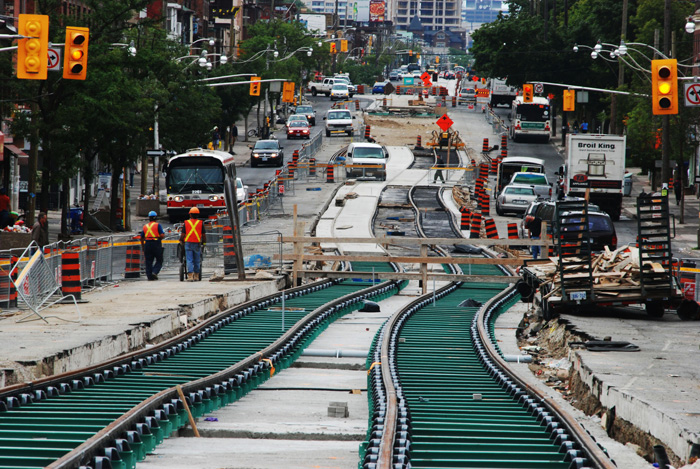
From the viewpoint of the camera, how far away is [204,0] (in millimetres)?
115188

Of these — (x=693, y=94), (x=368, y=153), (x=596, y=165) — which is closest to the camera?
(x=693, y=94)

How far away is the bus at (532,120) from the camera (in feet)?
273

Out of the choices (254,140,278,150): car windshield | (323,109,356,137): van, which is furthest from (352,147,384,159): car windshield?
(323,109,356,137): van

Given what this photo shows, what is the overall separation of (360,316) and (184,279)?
5688 millimetres

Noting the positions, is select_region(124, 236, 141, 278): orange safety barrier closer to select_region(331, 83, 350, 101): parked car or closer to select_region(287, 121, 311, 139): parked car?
select_region(287, 121, 311, 139): parked car

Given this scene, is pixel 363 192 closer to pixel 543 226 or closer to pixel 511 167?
pixel 511 167

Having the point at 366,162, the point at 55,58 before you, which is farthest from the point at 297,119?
the point at 55,58

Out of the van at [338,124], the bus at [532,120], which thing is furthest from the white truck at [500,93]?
the bus at [532,120]

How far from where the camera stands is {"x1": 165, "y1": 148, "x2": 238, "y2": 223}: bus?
45.3 meters

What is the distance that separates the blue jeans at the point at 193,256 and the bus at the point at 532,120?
5926 cm

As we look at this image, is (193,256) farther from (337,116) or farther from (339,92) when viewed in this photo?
(339,92)

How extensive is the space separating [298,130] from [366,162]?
2653cm

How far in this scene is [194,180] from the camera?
45.4 metres

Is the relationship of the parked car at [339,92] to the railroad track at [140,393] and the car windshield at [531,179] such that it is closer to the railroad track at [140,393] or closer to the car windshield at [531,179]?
the car windshield at [531,179]
